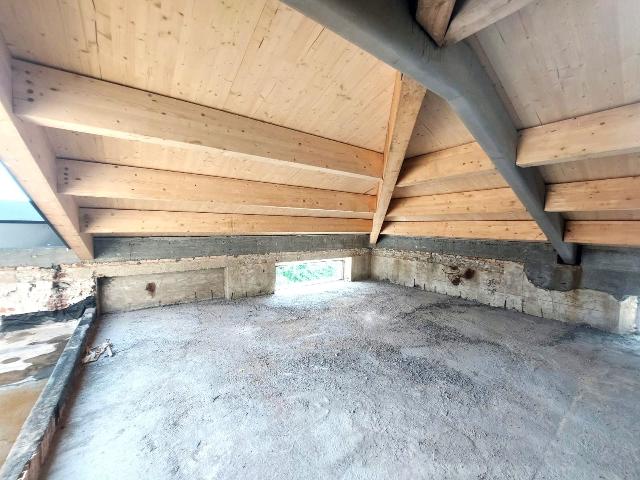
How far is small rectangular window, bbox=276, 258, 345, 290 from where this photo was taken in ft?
19.0

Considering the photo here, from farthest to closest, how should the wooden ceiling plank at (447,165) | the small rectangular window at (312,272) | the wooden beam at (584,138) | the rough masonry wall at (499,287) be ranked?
the small rectangular window at (312,272) → the rough masonry wall at (499,287) → the wooden ceiling plank at (447,165) → the wooden beam at (584,138)

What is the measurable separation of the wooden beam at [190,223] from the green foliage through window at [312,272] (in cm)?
150

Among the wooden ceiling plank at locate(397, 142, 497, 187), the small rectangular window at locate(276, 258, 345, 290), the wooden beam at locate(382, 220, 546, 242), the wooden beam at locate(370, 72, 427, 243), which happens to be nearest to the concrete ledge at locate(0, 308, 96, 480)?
the wooden beam at locate(370, 72, 427, 243)

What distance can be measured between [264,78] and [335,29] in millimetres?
844

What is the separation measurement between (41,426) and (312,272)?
550 cm

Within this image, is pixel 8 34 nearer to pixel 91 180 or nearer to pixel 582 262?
pixel 91 180

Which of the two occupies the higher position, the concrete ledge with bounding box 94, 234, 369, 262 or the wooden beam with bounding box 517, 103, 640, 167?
the wooden beam with bounding box 517, 103, 640, 167

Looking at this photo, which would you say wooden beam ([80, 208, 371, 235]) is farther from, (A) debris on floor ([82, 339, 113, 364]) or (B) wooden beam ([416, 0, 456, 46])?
(B) wooden beam ([416, 0, 456, 46])

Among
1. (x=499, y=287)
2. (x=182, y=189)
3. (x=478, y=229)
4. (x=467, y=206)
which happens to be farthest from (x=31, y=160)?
(x=499, y=287)

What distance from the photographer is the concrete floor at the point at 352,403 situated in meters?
1.41

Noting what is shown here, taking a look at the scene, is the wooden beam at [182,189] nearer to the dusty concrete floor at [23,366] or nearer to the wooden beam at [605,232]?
the dusty concrete floor at [23,366]

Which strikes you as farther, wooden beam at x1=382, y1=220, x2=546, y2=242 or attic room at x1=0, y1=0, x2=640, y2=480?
wooden beam at x1=382, y1=220, x2=546, y2=242

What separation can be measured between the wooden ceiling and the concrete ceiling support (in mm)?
75

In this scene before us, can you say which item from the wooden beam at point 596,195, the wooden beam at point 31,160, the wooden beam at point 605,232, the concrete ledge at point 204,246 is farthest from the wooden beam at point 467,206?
the wooden beam at point 31,160
